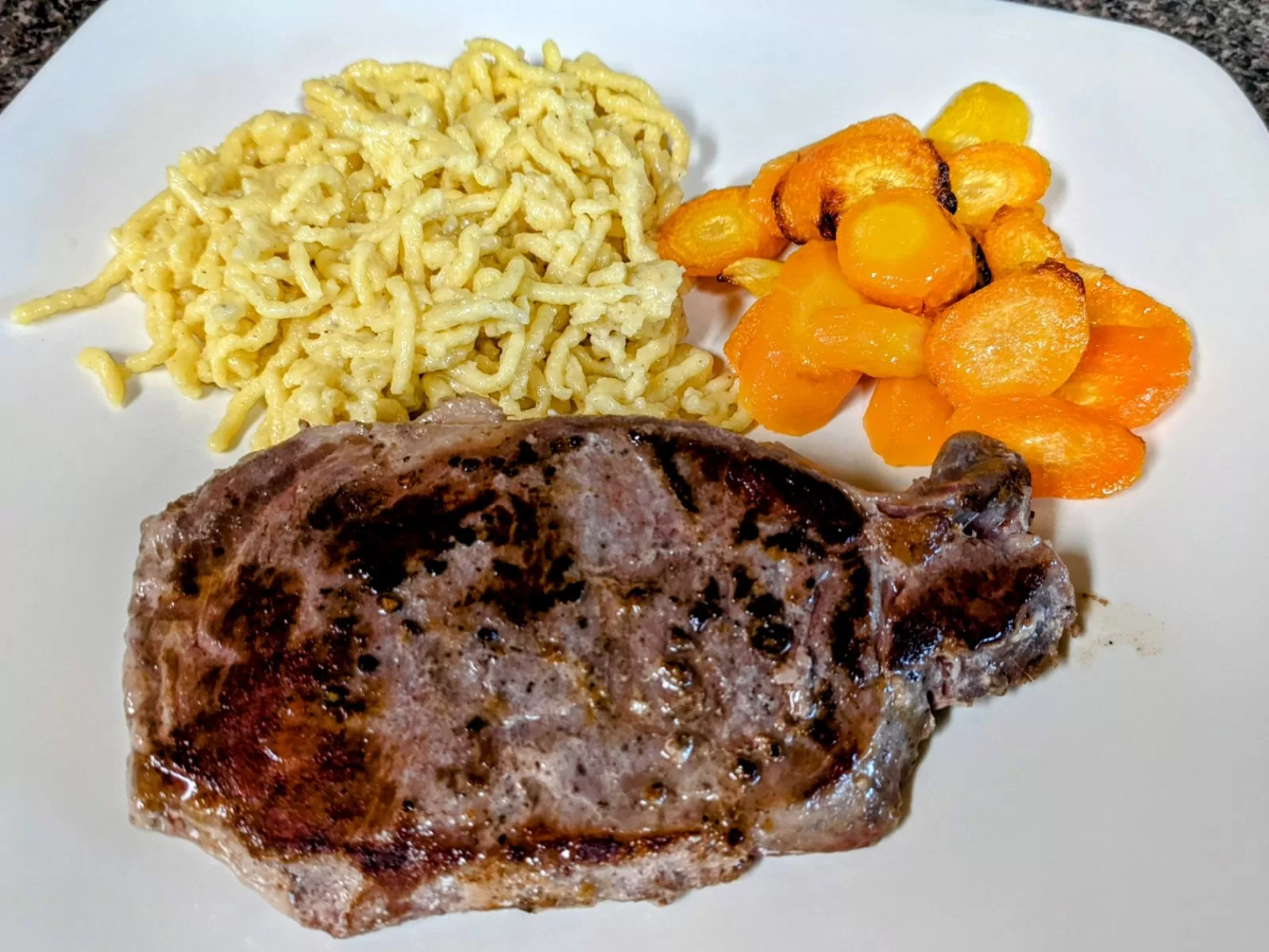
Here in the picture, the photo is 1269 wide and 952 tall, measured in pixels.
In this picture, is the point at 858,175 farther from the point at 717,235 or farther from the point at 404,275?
the point at 404,275

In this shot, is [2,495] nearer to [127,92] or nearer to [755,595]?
[127,92]

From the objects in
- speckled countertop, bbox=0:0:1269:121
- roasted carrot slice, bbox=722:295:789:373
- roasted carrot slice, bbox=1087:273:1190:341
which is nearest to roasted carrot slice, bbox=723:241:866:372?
roasted carrot slice, bbox=722:295:789:373

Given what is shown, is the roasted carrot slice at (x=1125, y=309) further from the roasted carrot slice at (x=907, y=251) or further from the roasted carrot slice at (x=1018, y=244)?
the roasted carrot slice at (x=907, y=251)

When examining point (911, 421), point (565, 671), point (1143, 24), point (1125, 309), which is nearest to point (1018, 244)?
point (1125, 309)

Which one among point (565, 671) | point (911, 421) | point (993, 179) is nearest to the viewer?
point (565, 671)

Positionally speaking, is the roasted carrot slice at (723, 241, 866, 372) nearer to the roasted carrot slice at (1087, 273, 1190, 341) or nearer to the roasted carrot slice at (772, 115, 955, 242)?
the roasted carrot slice at (772, 115, 955, 242)

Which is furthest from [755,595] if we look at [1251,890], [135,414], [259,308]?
[135,414]

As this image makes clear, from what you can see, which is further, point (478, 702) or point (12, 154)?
point (12, 154)

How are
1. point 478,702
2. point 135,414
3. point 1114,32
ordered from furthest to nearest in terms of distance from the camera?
point 1114,32 → point 135,414 → point 478,702
